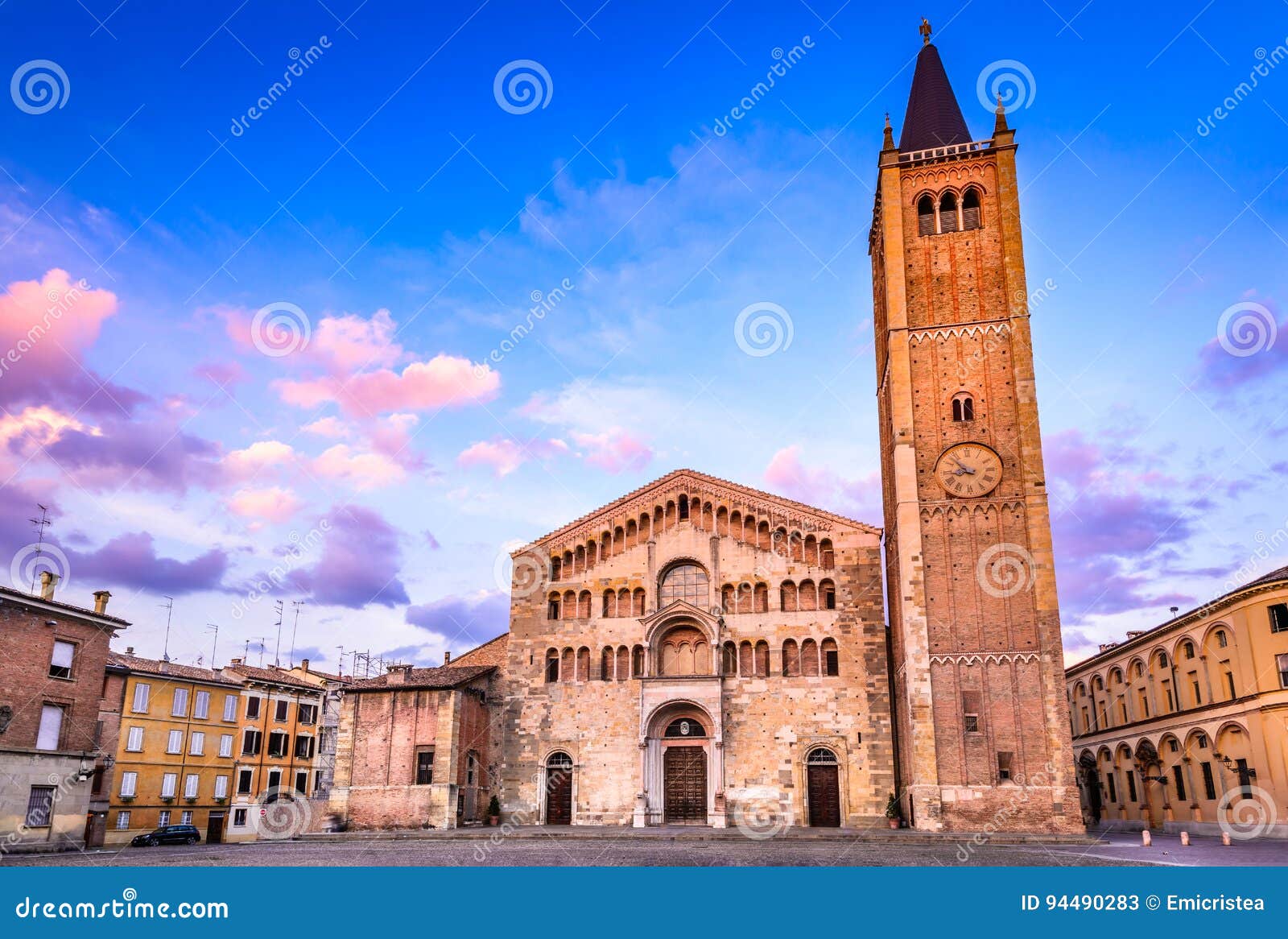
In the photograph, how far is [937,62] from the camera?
4650cm

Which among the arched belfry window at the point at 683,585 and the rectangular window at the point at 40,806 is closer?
the rectangular window at the point at 40,806

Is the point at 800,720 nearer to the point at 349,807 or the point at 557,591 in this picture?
the point at 557,591

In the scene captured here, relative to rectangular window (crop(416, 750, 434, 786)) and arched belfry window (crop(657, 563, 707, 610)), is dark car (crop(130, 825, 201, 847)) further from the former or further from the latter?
arched belfry window (crop(657, 563, 707, 610))

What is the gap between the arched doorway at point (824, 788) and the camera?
125 feet

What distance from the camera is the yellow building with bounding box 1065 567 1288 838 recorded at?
1425 inches

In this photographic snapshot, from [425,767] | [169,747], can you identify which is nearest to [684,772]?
[425,767]

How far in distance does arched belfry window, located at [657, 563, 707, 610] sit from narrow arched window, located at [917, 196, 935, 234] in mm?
17263

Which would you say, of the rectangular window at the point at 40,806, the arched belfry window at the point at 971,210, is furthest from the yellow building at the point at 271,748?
the arched belfry window at the point at 971,210

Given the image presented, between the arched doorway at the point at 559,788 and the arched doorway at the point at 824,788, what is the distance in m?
9.77

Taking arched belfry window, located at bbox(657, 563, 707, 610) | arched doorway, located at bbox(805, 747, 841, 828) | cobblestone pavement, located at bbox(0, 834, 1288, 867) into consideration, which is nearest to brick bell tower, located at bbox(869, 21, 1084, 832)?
arched doorway, located at bbox(805, 747, 841, 828)

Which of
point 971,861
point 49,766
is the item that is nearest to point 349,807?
point 49,766

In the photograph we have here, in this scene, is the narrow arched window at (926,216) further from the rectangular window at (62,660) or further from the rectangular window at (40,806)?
the rectangular window at (40,806)

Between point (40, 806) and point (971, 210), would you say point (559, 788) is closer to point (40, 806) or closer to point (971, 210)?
→ point (40, 806)

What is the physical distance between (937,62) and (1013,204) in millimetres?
10305
